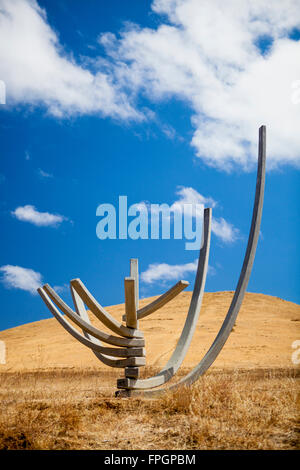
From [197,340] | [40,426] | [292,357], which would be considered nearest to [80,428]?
[40,426]

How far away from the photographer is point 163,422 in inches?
173

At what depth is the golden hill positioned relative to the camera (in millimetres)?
14906

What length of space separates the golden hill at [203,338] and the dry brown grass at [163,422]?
433 centimetres

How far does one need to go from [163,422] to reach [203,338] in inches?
606

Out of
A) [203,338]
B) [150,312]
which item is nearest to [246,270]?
[150,312]

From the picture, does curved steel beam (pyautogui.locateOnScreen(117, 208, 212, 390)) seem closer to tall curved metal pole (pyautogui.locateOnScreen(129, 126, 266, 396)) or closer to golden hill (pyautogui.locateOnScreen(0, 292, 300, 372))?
tall curved metal pole (pyautogui.locateOnScreen(129, 126, 266, 396))

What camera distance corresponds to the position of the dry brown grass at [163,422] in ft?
12.1

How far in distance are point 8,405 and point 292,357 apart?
12078 mm

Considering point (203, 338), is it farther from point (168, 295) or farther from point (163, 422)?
point (163, 422)

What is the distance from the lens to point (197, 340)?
1897 cm

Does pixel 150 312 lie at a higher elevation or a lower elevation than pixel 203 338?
higher
